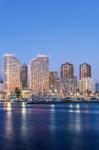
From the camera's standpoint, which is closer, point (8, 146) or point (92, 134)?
point (8, 146)

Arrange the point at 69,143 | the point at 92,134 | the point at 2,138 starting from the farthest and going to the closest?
the point at 92,134, the point at 2,138, the point at 69,143

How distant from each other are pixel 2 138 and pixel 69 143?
8343 millimetres

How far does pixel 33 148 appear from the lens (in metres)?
45.2

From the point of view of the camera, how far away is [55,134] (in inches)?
2362

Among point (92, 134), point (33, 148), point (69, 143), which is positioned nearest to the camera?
point (33, 148)

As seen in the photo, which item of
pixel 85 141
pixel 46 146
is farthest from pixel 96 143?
pixel 46 146

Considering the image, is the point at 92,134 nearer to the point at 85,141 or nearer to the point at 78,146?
the point at 85,141

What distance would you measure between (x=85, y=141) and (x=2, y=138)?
31.1 ft

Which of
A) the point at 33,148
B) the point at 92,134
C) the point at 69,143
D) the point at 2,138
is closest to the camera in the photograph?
the point at 33,148

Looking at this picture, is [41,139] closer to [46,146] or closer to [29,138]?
[29,138]

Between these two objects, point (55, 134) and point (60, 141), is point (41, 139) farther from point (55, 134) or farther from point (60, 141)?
point (55, 134)

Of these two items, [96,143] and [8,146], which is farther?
[96,143]

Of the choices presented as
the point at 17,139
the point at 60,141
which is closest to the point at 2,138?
the point at 17,139

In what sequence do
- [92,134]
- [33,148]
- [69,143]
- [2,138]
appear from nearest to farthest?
[33,148] → [69,143] → [2,138] → [92,134]
